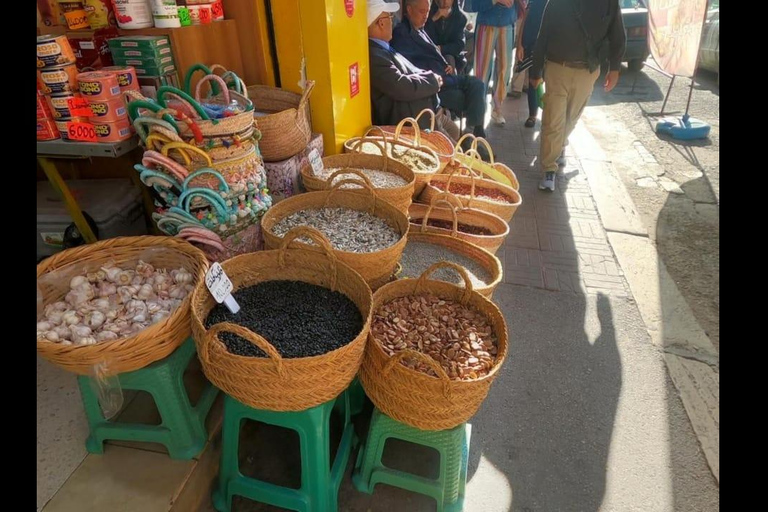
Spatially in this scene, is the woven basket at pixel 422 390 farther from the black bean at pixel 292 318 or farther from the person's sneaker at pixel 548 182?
the person's sneaker at pixel 548 182

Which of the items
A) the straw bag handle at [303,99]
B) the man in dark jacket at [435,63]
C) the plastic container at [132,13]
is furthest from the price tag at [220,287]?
the man in dark jacket at [435,63]

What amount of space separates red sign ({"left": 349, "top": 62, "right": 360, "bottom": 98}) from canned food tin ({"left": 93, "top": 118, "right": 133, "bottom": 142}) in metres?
1.43

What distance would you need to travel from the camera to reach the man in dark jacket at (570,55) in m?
3.54

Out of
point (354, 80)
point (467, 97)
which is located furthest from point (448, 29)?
point (354, 80)

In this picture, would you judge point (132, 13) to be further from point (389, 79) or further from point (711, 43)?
point (711, 43)

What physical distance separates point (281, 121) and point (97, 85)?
778 mm

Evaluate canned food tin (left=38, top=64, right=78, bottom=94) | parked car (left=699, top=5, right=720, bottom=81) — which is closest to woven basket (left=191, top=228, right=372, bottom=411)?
canned food tin (left=38, top=64, right=78, bottom=94)

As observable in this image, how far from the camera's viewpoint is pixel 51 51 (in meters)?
1.62

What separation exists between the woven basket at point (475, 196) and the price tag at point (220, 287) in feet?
4.44

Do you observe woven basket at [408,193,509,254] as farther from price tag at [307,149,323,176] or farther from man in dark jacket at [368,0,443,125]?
man in dark jacket at [368,0,443,125]

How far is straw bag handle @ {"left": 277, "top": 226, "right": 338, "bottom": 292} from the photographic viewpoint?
1596 millimetres

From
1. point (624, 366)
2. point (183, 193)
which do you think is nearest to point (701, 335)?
point (624, 366)

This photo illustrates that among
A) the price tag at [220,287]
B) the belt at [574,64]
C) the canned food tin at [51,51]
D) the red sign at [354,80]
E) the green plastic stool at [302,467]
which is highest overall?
the canned food tin at [51,51]

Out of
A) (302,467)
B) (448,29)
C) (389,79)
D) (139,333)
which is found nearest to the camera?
(139,333)
